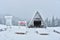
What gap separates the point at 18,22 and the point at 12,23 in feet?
2.49

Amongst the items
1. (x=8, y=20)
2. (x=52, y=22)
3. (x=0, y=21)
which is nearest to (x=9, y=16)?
(x=8, y=20)

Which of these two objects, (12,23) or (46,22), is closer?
(46,22)

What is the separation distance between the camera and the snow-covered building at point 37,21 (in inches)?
371

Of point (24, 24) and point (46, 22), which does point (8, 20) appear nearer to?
point (24, 24)

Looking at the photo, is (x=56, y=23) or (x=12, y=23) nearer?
(x=56, y=23)

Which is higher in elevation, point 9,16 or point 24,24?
point 9,16

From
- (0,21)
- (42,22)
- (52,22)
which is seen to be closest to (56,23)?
(52,22)

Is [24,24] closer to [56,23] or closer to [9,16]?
[9,16]

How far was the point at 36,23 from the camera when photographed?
980 cm

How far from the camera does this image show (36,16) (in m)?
9.74

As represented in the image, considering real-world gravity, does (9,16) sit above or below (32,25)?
above

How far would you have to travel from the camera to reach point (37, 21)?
9625 mm

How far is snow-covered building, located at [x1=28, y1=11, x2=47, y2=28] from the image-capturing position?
9.41 metres

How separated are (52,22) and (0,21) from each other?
3948mm
